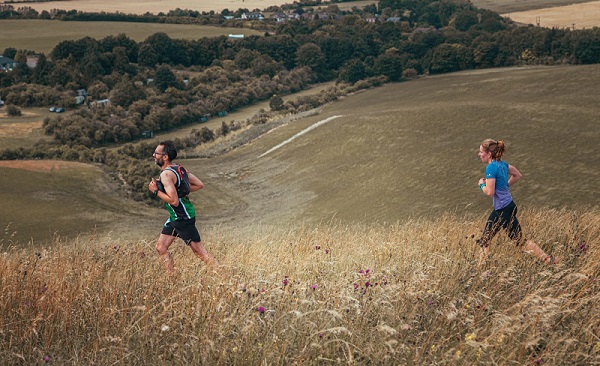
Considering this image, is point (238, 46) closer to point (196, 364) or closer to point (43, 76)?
point (43, 76)

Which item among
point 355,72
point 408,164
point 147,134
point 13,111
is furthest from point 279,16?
point 408,164

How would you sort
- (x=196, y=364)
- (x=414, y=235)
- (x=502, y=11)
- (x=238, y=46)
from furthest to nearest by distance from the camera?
(x=502, y=11) < (x=238, y=46) < (x=414, y=235) < (x=196, y=364)

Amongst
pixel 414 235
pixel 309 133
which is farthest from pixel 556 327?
pixel 309 133

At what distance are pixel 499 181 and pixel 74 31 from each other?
494 ft

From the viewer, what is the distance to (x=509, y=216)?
9.80 m

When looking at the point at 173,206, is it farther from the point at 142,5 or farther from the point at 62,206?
the point at 142,5

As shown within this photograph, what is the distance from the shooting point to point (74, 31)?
14600 centimetres

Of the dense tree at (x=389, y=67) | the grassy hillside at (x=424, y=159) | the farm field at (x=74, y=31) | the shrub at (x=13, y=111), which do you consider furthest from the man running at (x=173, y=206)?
the farm field at (x=74, y=31)

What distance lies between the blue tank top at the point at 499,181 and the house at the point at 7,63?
424 feet

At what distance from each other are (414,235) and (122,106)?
106m

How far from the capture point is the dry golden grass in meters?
5.43

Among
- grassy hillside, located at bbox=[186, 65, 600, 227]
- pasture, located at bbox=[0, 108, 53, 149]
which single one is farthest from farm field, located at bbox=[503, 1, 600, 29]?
pasture, located at bbox=[0, 108, 53, 149]

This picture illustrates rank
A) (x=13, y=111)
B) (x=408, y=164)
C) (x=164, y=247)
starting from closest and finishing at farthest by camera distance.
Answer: (x=164, y=247) < (x=408, y=164) < (x=13, y=111)

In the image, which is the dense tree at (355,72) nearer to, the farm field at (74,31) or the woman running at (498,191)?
the farm field at (74,31)
